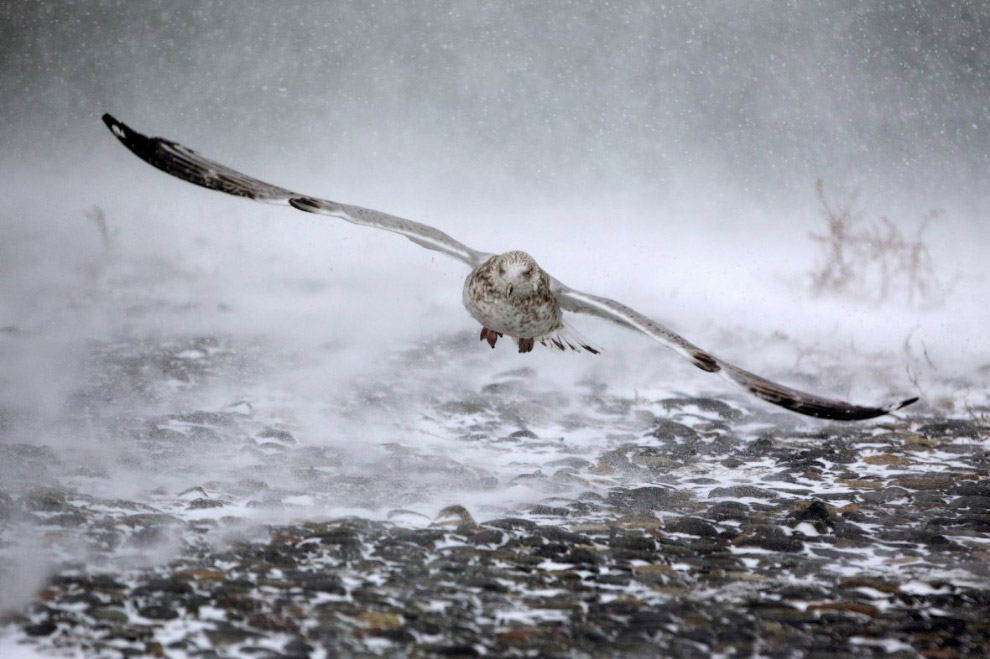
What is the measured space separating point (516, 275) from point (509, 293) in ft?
0.46

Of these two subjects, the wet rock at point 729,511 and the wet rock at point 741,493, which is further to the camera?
the wet rock at point 741,493

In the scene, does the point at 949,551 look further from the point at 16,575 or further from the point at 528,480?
the point at 16,575

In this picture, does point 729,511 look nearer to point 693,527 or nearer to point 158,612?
point 693,527

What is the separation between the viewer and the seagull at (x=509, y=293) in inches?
250

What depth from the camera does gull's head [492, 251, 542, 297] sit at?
7.69 meters

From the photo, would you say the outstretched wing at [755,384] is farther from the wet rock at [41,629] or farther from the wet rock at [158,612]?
the wet rock at [41,629]

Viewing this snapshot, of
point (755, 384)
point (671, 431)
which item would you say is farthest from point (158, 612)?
point (671, 431)

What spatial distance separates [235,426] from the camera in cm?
1064

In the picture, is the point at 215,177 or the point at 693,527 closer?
the point at 215,177

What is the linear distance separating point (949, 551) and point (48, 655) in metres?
5.72

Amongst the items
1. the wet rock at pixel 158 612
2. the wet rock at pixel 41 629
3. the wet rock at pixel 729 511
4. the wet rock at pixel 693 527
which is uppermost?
the wet rock at pixel 729 511

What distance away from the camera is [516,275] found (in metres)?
7.68

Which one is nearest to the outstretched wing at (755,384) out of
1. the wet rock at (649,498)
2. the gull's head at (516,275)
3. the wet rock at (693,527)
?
the gull's head at (516,275)

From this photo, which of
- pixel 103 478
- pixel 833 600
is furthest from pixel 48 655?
pixel 833 600
